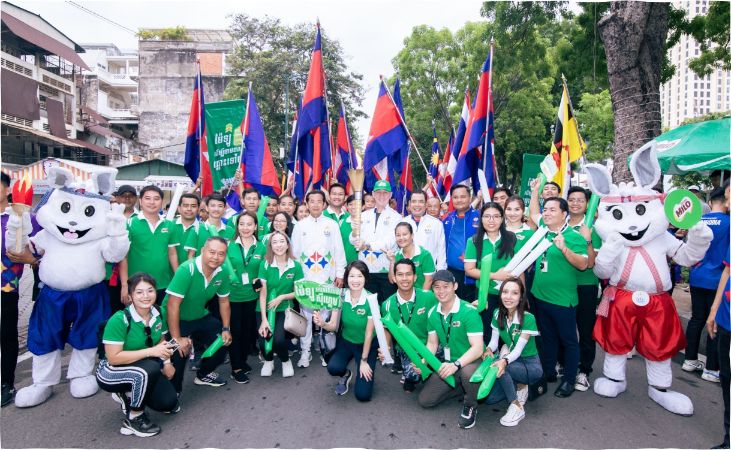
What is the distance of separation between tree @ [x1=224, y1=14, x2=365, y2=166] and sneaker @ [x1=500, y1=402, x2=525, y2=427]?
19.2 meters

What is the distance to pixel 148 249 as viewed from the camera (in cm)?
459

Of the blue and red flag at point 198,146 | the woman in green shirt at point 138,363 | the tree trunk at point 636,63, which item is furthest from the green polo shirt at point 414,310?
the tree trunk at point 636,63

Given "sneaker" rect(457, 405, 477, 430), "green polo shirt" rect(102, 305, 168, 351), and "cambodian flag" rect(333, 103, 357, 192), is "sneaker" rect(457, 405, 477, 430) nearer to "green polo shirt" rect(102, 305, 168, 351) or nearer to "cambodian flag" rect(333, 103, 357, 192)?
"green polo shirt" rect(102, 305, 168, 351)

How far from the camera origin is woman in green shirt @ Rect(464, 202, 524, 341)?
13.7ft

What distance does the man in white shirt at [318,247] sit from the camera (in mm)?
5059

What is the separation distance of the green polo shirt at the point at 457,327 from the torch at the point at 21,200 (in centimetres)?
356

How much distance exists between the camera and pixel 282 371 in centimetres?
463

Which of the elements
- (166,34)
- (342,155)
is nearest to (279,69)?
(342,155)

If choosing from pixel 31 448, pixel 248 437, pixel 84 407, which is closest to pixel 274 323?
pixel 248 437

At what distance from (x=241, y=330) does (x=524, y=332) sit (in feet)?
8.88

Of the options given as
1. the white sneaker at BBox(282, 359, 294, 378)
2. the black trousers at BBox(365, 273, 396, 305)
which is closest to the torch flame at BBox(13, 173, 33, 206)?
the white sneaker at BBox(282, 359, 294, 378)

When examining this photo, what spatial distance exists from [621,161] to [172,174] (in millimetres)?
19908

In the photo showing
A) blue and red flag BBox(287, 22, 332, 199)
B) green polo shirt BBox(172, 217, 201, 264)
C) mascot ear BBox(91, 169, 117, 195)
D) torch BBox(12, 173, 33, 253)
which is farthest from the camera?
blue and red flag BBox(287, 22, 332, 199)

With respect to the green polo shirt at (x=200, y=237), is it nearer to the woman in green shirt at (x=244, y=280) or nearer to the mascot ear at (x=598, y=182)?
the woman in green shirt at (x=244, y=280)
